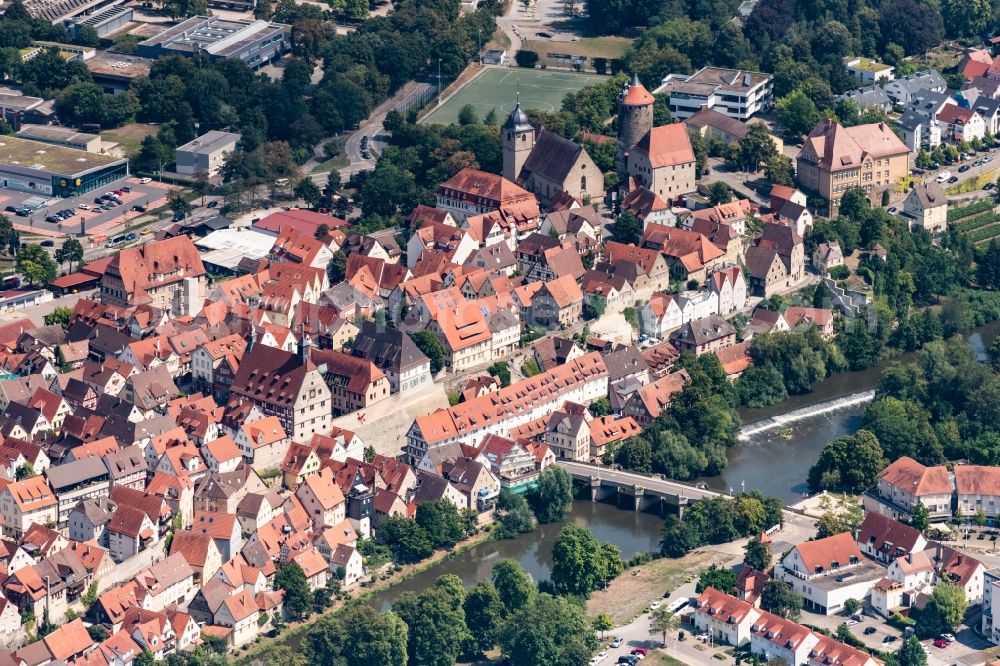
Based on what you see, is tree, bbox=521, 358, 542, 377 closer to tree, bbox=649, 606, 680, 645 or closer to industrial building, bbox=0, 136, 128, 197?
tree, bbox=649, 606, 680, 645

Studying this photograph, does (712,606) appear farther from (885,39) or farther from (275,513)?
(885,39)

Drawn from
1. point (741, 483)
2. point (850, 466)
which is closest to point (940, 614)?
point (850, 466)

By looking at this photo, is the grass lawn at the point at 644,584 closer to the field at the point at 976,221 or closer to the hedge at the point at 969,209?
the field at the point at 976,221

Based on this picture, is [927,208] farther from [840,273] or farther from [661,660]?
[661,660]

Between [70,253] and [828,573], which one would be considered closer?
[828,573]

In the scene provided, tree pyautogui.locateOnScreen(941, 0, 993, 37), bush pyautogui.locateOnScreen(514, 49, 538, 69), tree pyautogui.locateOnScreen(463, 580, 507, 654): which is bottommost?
tree pyautogui.locateOnScreen(463, 580, 507, 654)

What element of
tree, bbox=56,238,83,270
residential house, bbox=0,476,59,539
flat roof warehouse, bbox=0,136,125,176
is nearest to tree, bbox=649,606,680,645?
residential house, bbox=0,476,59,539
